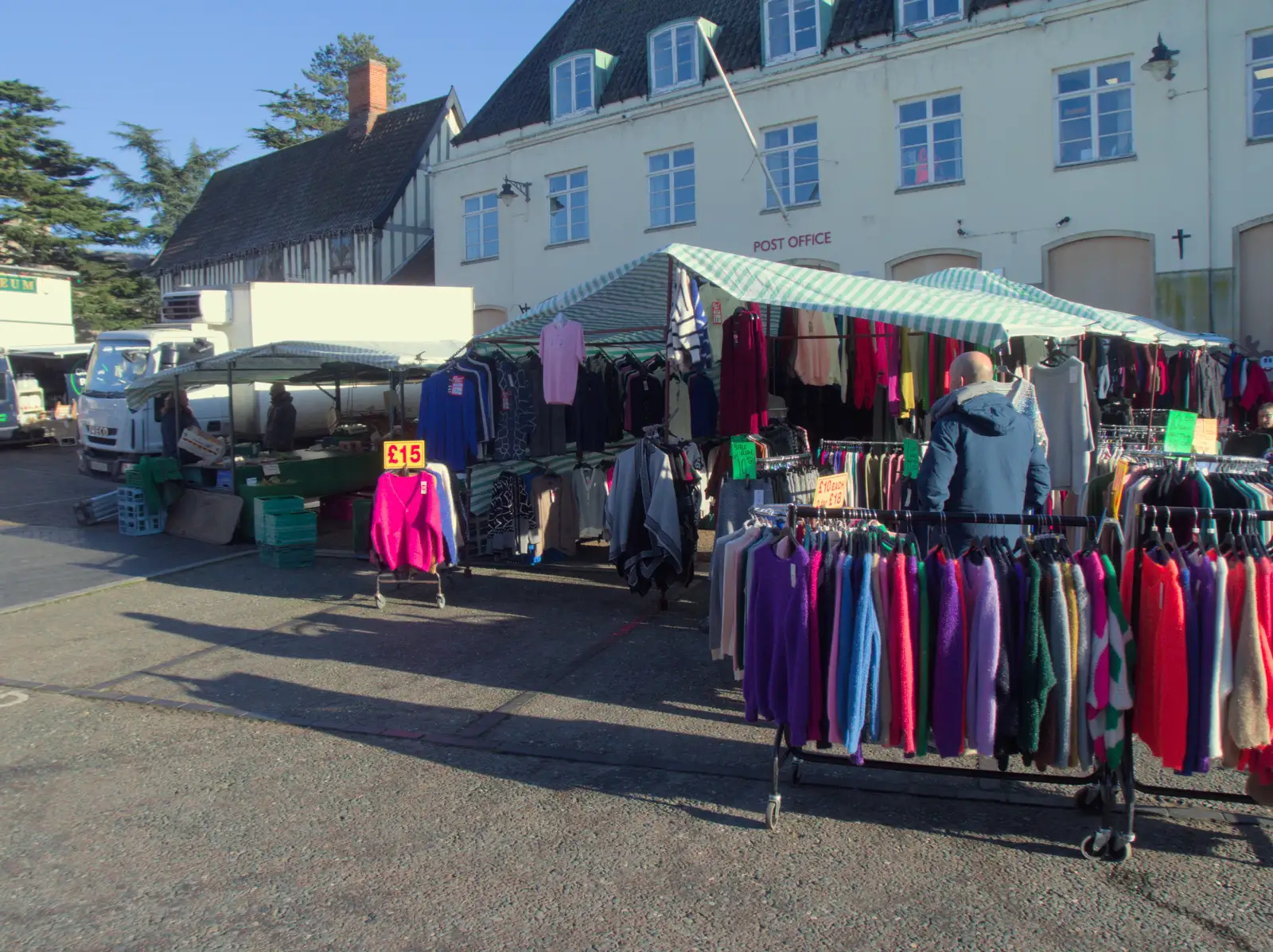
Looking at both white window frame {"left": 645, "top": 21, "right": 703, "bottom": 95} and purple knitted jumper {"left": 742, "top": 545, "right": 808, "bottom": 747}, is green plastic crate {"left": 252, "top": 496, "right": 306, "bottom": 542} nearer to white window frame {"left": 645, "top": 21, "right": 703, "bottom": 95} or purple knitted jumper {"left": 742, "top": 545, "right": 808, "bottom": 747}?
purple knitted jumper {"left": 742, "top": 545, "right": 808, "bottom": 747}

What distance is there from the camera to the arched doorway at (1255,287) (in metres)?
14.2

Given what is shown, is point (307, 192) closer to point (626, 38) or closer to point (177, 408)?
point (626, 38)

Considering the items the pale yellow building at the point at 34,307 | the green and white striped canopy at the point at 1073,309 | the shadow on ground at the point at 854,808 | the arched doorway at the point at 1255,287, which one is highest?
the pale yellow building at the point at 34,307

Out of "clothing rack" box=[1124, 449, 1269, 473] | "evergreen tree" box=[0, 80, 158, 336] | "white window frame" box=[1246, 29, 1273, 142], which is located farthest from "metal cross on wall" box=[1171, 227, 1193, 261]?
"evergreen tree" box=[0, 80, 158, 336]

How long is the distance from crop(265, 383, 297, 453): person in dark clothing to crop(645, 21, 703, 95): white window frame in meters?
10.5

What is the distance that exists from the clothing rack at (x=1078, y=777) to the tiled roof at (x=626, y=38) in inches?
587

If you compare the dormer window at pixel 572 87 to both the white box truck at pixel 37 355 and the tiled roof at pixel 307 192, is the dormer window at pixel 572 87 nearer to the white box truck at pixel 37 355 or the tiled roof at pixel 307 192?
the tiled roof at pixel 307 192

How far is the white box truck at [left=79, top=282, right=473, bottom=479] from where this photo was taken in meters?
15.3

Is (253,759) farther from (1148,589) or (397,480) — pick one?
(1148,589)

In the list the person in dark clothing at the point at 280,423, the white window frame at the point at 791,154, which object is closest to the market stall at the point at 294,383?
the person in dark clothing at the point at 280,423

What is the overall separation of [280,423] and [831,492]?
35.5ft

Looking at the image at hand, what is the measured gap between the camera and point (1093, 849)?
379 cm

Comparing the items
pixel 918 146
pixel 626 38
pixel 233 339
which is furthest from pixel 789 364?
pixel 626 38

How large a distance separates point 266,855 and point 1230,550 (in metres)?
4.08
